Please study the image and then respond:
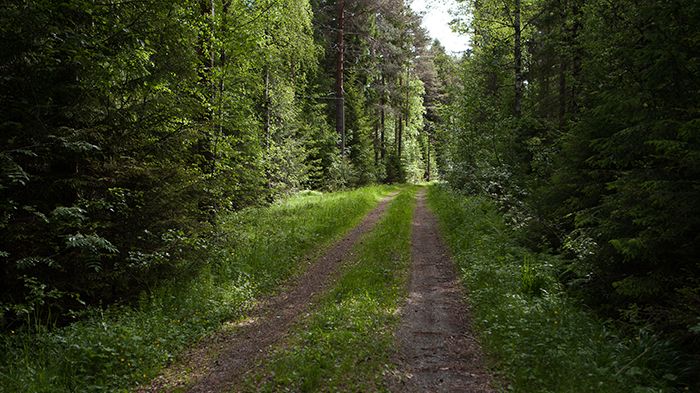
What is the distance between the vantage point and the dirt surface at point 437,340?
16.8 feet

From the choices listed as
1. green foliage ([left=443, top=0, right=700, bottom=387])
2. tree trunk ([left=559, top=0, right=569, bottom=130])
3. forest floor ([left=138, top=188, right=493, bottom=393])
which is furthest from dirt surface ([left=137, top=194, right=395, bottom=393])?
tree trunk ([left=559, top=0, right=569, bottom=130])

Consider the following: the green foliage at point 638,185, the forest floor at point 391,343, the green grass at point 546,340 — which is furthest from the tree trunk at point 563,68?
the forest floor at point 391,343

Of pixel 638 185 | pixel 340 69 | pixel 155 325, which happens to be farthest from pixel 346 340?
pixel 340 69

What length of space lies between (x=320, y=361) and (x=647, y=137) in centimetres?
557

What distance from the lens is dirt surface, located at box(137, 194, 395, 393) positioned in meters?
5.28

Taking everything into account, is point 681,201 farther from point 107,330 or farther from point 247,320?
point 107,330

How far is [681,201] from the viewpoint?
193 inches

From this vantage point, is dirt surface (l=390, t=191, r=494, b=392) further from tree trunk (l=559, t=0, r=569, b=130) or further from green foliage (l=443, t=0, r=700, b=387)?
tree trunk (l=559, t=0, r=569, b=130)

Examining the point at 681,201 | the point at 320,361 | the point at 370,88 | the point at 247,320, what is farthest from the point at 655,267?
the point at 370,88

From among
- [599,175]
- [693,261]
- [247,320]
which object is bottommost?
[247,320]

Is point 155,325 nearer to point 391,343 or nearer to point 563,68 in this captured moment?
point 391,343

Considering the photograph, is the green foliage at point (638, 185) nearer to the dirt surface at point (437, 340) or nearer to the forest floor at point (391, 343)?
the dirt surface at point (437, 340)

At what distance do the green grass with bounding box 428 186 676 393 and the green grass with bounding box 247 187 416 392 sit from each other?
1.58 meters

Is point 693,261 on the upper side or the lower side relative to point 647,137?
lower
